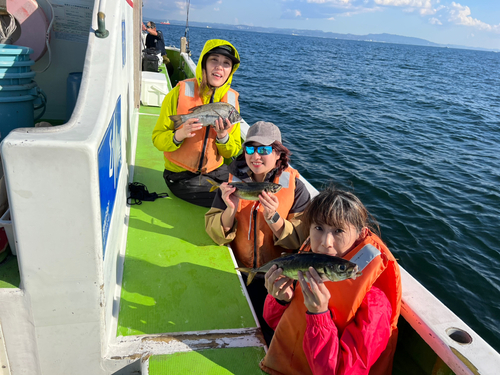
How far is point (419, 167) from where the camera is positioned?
11.5 metres

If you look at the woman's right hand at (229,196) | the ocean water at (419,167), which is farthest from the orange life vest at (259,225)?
the ocean water at (419,167)

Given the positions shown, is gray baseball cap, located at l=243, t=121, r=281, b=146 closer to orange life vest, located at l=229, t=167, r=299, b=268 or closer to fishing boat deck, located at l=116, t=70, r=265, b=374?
orange life vest, located at l=229, t=167, r=299, b=268

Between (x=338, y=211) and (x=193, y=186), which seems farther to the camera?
(x=193, y=186)

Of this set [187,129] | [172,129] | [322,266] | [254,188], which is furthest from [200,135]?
[322,266]

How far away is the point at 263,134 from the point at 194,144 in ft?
4.57

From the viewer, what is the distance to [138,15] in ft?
22.2

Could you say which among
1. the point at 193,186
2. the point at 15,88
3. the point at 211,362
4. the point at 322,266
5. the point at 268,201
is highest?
the point at 15,88

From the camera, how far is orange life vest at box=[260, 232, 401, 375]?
208 centimetres

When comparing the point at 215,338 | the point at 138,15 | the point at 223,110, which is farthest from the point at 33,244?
the point at 138,15

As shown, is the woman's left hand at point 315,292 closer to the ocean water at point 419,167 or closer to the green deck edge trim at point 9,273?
the green deck edge trim at point 9,273

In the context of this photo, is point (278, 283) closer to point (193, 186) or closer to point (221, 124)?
point (221, 124)

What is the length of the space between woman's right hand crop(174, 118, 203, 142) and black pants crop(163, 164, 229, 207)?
1.84ft

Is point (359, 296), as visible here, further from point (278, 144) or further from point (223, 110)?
point (223, 110)

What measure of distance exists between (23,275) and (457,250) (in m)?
7.83
